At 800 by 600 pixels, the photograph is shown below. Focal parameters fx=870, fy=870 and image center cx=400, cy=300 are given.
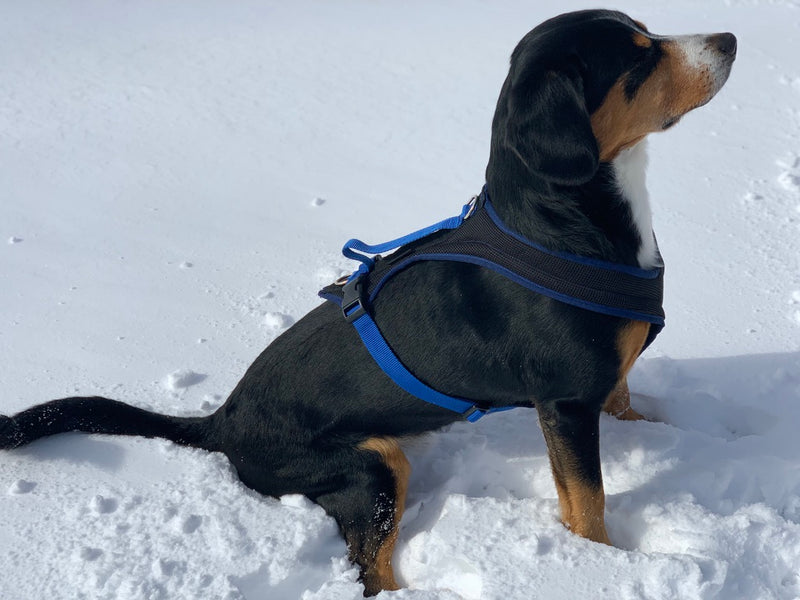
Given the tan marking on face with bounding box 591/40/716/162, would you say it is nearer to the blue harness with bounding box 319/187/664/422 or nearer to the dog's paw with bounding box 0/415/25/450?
the blue harness with bounding box 319/187/664/422

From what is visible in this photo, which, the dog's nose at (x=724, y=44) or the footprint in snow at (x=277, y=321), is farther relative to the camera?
the footprint in snow at (x=277, y=321)

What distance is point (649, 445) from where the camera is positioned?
3119mm

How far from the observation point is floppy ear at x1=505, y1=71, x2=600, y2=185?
241 cm

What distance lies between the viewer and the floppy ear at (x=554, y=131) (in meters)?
2.41

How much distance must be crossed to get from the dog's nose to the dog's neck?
0.36 meters

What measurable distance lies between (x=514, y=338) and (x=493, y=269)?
0.74ft

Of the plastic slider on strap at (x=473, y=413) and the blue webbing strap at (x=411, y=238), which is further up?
the blue webbing strap at (x=411, y=238)

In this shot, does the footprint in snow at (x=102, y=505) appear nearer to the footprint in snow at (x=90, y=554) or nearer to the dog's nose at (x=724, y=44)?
the footprint in snow at (x=90, y=554)

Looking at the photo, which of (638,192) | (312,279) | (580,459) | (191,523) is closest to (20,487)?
Answer: (191,523)

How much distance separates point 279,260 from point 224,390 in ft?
3.34

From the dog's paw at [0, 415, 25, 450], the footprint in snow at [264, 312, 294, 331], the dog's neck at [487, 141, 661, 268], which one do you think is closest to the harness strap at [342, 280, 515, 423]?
the dog's neck at [487, 141, 661, 268]

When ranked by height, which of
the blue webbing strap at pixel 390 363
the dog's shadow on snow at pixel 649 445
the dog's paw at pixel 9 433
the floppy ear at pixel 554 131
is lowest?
the dog's paw at pixel 9 433

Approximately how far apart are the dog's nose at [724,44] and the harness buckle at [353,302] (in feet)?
4.40

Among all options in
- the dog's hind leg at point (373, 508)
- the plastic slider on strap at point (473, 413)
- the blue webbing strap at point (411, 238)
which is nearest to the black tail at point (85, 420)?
the dog's hind leg at point (373, 508)
